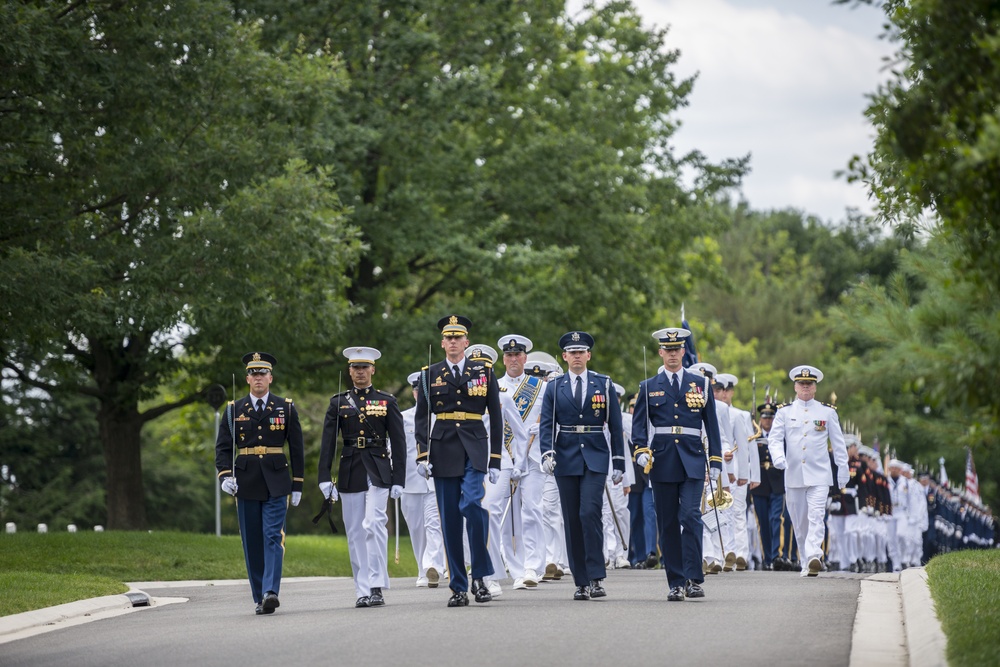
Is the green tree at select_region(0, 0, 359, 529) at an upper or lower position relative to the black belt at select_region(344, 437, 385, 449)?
upper

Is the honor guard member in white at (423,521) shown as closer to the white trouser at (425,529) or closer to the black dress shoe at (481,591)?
the white trouser at (425,529)

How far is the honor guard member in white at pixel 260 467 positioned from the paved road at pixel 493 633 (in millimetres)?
551

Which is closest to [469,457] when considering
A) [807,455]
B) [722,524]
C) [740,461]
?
[807,455]

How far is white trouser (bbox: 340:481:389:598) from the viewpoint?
1363 centimetres

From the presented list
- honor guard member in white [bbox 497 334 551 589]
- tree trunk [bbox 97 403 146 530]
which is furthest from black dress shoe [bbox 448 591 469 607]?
tree trunk [bbox 97 403 146 530]

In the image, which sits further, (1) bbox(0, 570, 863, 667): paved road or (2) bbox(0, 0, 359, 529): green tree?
(2) bbox(0, 0, 359, 529): green tree

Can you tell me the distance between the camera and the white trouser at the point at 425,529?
56.4 feet

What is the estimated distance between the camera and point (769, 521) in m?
23.2

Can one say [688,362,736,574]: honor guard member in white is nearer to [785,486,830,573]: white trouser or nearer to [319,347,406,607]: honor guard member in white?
[785,486,830,573]: white trouser

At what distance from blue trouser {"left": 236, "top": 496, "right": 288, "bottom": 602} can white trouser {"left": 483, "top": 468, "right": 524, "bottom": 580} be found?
5.94 ft

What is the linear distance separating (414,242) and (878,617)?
19027 millimetres

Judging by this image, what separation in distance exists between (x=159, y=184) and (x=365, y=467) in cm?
1005

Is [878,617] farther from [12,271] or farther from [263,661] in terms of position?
[12,271]

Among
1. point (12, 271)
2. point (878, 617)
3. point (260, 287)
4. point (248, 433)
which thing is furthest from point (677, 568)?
point (260, 287)
